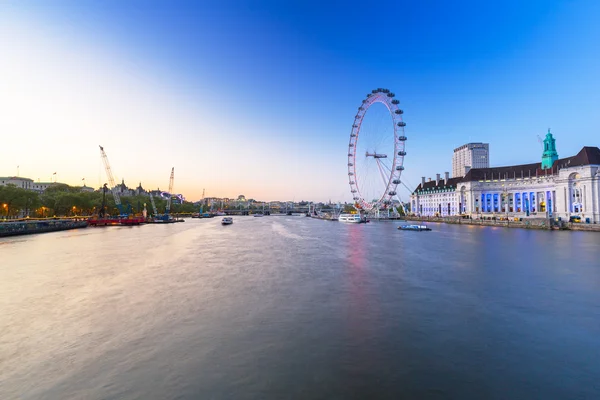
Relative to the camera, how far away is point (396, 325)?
15.2 m

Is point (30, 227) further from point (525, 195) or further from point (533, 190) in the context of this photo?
point (525, 195)

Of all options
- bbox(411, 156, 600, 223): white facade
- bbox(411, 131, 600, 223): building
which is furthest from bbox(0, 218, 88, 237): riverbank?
bbox(411, 131, 600, 223): building

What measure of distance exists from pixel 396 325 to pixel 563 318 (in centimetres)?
918

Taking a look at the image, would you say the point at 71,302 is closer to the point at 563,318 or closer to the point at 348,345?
the point at 348,345

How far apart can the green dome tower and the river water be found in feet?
401

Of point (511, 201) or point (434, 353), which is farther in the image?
point (511, 201)

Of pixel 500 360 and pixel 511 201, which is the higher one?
pixel 511 201

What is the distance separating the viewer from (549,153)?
125 m

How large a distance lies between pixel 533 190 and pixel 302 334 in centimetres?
13886

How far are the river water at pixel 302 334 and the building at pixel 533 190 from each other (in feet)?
285

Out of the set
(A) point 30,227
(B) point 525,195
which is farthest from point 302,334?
(B) point 525,195

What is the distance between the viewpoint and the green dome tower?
12362 cm

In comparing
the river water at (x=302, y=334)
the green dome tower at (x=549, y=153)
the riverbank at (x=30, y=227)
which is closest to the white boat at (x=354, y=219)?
the green dome tower at (x=549, y=153)

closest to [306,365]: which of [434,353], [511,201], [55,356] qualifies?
[434,353]
